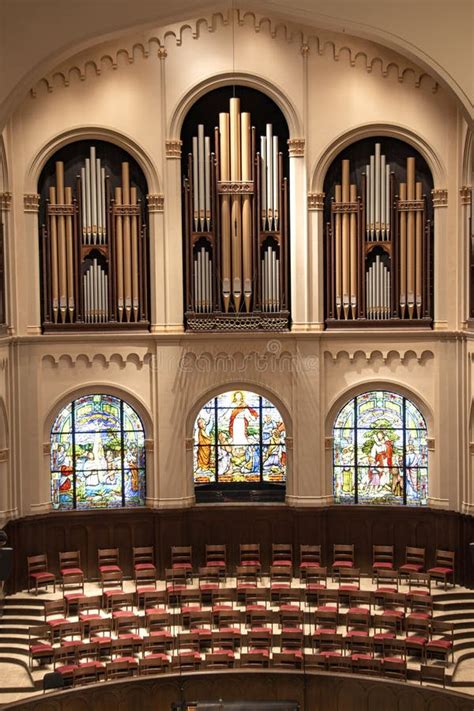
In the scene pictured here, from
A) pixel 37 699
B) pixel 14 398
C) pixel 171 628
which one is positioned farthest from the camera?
pixel 14 398

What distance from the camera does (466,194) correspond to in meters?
25.1

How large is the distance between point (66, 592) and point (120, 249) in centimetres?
794

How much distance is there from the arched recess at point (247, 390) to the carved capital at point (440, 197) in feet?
18.9

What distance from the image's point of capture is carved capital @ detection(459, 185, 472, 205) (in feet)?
82.2

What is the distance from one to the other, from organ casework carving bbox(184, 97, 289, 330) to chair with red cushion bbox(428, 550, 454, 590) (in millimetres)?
6331

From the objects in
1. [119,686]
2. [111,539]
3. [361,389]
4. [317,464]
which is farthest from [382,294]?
[119,686]

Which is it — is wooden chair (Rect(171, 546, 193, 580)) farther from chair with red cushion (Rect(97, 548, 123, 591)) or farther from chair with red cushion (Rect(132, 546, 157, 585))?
chair with red cushion (Rect(97, 548, 123, 591))

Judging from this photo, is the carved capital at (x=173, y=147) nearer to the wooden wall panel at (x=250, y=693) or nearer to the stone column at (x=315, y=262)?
the stone column at (x=315, y=262)

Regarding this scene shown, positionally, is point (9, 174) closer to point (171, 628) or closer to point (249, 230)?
point (249, 230)

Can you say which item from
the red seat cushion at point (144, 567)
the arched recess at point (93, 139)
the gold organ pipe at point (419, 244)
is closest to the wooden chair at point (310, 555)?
the red seat cushion at point (144, 567)

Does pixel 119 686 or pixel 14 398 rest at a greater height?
pixel 14 398

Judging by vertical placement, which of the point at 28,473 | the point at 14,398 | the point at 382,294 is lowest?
the point at 28,473

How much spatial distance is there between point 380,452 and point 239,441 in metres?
3.34

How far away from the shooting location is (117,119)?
25.7 metres
